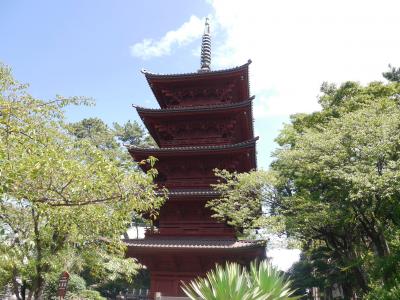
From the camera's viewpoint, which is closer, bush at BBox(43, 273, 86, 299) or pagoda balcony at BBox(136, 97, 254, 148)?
pagoda balcony at BBox(136, 97, 254, 148)

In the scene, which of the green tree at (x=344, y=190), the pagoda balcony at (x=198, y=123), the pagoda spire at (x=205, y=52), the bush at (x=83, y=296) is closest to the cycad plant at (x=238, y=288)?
the green tree at (x=344, y=190)

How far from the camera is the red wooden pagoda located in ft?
44.2

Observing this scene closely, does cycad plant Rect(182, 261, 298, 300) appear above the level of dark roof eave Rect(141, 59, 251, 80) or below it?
below

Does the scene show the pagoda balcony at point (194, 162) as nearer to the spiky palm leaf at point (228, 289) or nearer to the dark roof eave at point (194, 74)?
the dark roof eave at point (194, 74)

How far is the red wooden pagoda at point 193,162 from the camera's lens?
13461 mm

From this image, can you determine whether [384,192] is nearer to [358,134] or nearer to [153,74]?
[358,134]

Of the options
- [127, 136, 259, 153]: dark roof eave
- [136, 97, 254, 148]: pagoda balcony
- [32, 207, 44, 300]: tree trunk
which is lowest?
[32, 207, 44, 300]: tree trunk

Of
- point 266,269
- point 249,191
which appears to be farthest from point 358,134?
point 266,269

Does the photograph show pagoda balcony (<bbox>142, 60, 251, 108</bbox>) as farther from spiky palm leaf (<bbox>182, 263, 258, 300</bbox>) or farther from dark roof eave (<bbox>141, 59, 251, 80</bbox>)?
spiky palm leaf (<bbox>182, 263, 258, 300</bbox>)

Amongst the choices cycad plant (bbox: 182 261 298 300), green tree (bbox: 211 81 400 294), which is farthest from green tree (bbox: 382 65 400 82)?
cycad plant (bbox: 182 261 298 300)

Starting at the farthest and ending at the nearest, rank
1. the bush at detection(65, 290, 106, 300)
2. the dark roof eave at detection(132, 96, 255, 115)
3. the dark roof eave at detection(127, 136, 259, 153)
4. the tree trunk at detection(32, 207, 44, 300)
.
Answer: the bush at detection(65, 290, 106, 300) < the dark roof eave at detection(132, 96, 255, 115) < the dark roof eave at detection(127, 136, 259, 153) < the tree trunk at detection(32, 207, 44, 300)

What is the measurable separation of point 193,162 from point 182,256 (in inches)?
183

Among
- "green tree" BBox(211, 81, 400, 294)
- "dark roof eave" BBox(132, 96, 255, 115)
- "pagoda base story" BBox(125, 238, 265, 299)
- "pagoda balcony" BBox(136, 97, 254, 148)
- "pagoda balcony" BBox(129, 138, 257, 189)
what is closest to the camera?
"green tree" BBox(211, 81, 400, 294)

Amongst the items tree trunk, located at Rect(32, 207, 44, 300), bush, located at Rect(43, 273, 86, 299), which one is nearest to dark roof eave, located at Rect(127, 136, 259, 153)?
tree trunk, located at Rect(32, 207, 44, 300)
